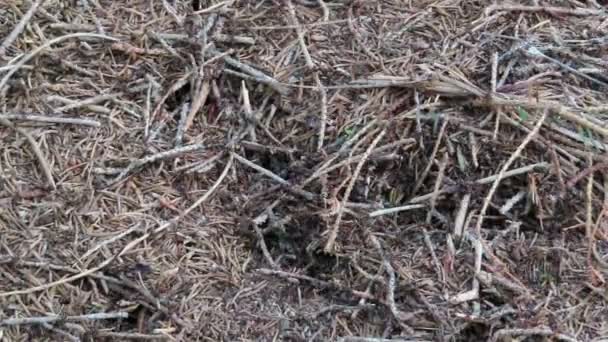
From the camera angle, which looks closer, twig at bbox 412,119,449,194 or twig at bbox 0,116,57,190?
twig at bbox 0,116,57,190

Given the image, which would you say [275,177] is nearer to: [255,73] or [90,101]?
[255,73]

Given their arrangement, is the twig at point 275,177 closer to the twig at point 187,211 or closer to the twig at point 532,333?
the twig at point 187,211

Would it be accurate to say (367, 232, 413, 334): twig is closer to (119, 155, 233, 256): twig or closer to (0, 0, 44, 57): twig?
(119, 155, 233, 256): twig

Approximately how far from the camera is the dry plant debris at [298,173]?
2049 mm

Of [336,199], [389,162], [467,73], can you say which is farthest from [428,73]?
[336,199]

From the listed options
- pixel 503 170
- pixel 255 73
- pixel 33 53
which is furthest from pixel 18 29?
pixel 503 170

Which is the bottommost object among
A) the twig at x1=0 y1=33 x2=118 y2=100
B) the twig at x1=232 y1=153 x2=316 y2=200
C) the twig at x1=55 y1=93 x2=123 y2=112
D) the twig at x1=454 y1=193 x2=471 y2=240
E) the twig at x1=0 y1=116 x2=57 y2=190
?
the twig at x1=454 y1=193 x2=471 y2=240

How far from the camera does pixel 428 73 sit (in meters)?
2.34

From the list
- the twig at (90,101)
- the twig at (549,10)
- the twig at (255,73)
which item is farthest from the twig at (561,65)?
the twig at (90,101)

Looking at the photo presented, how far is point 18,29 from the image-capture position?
90.6 inches

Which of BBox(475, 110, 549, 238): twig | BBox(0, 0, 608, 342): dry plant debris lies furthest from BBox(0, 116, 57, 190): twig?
BBox(475, 110, 549, 238): twig

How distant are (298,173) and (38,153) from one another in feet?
2.28

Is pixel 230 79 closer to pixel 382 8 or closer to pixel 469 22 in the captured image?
pixel 382 8

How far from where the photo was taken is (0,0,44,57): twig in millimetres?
2271
